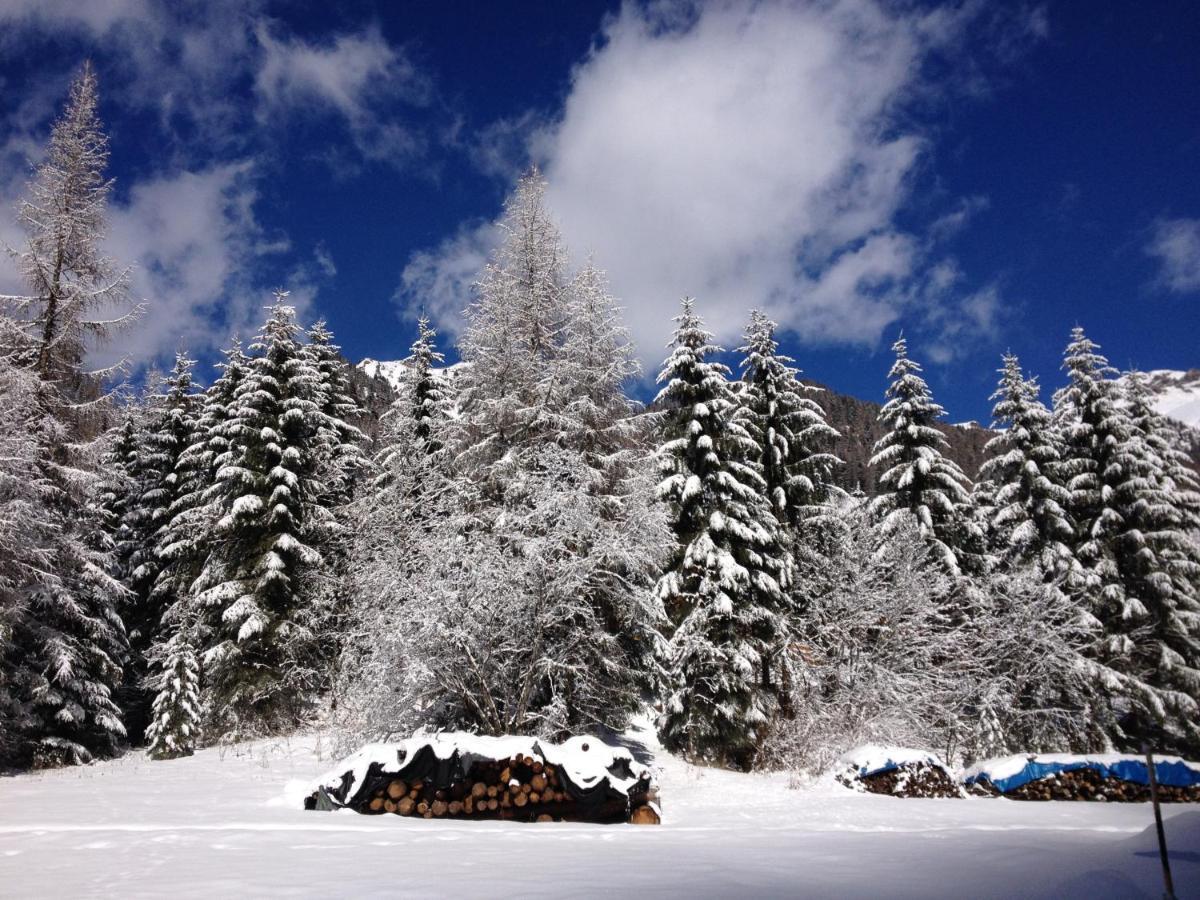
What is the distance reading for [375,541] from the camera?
718 inches

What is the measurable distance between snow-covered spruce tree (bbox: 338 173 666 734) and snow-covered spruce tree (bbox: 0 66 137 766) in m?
6.67

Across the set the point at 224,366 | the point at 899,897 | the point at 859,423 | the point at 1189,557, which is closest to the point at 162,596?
the point at 224,366

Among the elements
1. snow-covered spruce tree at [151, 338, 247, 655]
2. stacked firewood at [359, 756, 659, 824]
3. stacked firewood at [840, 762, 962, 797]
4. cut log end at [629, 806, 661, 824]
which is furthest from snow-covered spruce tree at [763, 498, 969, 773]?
snow-covered spruce tree at [151, 338, 247, 655]

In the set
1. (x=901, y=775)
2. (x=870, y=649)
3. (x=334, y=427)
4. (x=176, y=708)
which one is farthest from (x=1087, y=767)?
(x=334, y=427)

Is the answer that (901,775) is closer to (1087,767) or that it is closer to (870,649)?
(1087,767)

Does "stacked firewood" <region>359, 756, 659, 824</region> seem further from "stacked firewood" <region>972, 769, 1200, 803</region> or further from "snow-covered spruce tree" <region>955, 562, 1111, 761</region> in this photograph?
"snow-covered spruce tree" <region>955, 562, 1111, 761</region>

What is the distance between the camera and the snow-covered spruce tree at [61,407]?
585 inches

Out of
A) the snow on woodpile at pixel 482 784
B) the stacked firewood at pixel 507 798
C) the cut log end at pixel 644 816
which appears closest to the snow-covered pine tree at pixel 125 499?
the snow on woodpile at pixel 482 784

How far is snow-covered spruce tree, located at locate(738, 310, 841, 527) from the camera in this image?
2000 centimetres

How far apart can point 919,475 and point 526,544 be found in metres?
14.4

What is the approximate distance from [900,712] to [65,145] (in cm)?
2408

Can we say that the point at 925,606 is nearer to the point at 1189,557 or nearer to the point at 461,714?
the point at 1189,557

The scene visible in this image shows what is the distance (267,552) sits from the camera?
19125 millimetres

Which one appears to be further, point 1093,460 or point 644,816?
point 1093,460
